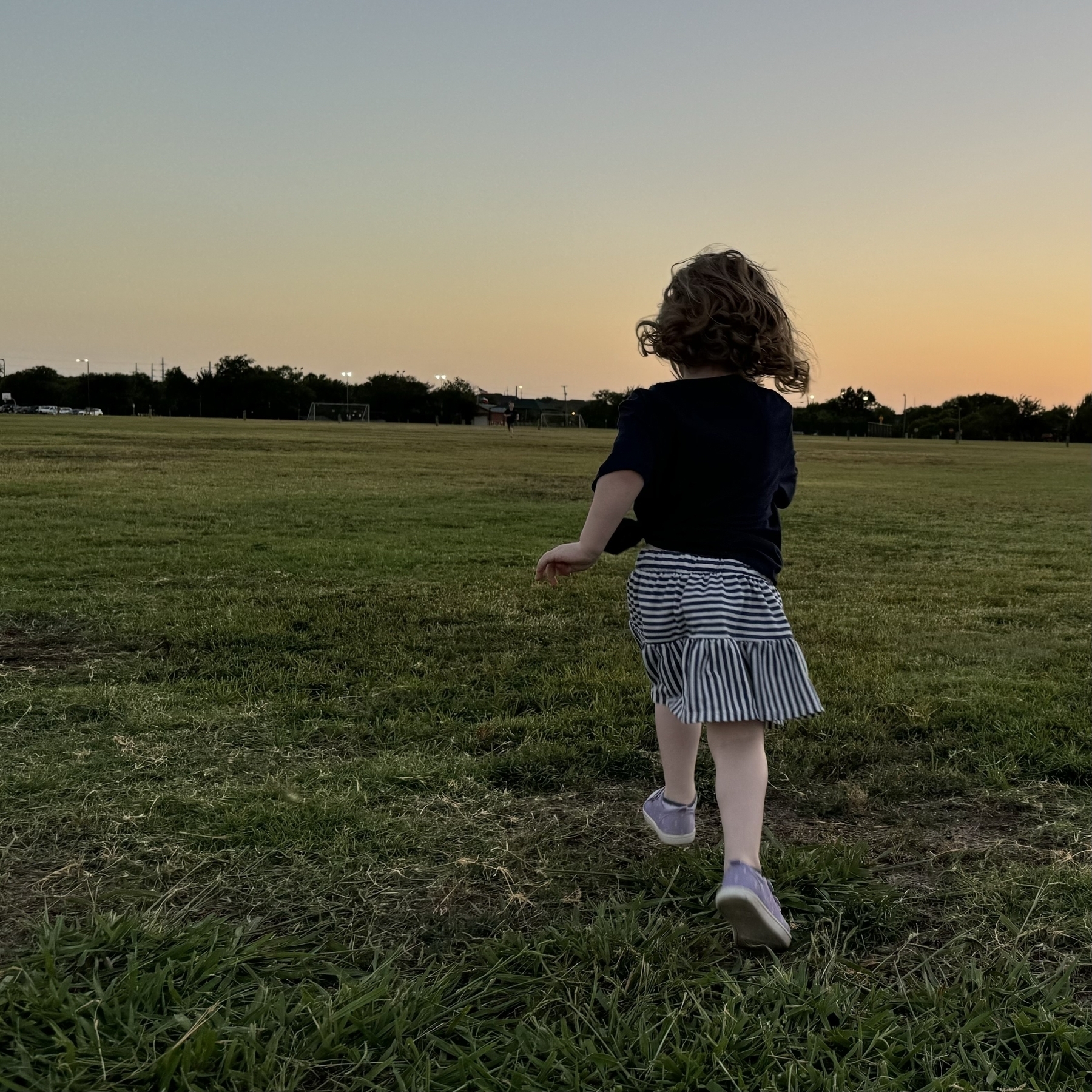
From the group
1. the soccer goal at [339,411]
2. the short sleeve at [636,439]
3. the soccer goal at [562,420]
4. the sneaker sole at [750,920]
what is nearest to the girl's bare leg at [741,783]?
the sneaker sole at [750,920]

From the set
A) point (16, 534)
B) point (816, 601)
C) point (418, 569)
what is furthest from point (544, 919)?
point (16, 534)

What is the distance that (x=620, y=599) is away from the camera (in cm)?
630

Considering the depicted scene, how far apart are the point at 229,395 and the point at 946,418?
3337 inches

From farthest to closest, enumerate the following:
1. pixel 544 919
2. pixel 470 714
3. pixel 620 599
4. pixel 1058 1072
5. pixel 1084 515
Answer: pixel 1084 515 < pixel 620 599 < pixel 470 714 < pixel 544 919 < pixel 1058 1072

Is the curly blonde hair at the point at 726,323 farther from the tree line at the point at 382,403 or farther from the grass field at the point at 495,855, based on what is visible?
the tree line at the point at 382,403

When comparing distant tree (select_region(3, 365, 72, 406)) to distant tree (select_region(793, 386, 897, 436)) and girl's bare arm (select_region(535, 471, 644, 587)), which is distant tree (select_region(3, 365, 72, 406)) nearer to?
distant tree (select_region(793, 386, 897, 436))

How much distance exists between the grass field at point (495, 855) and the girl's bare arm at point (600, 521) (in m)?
0.81

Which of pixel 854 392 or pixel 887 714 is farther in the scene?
pixel 854 392

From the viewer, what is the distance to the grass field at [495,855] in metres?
1.73

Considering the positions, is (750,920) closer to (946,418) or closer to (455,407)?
(455,407)

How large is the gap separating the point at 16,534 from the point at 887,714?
7958mm

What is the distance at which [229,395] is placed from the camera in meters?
103

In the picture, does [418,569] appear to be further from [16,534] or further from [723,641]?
[723,641]

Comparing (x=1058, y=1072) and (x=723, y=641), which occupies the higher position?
(x=723, y=641)
